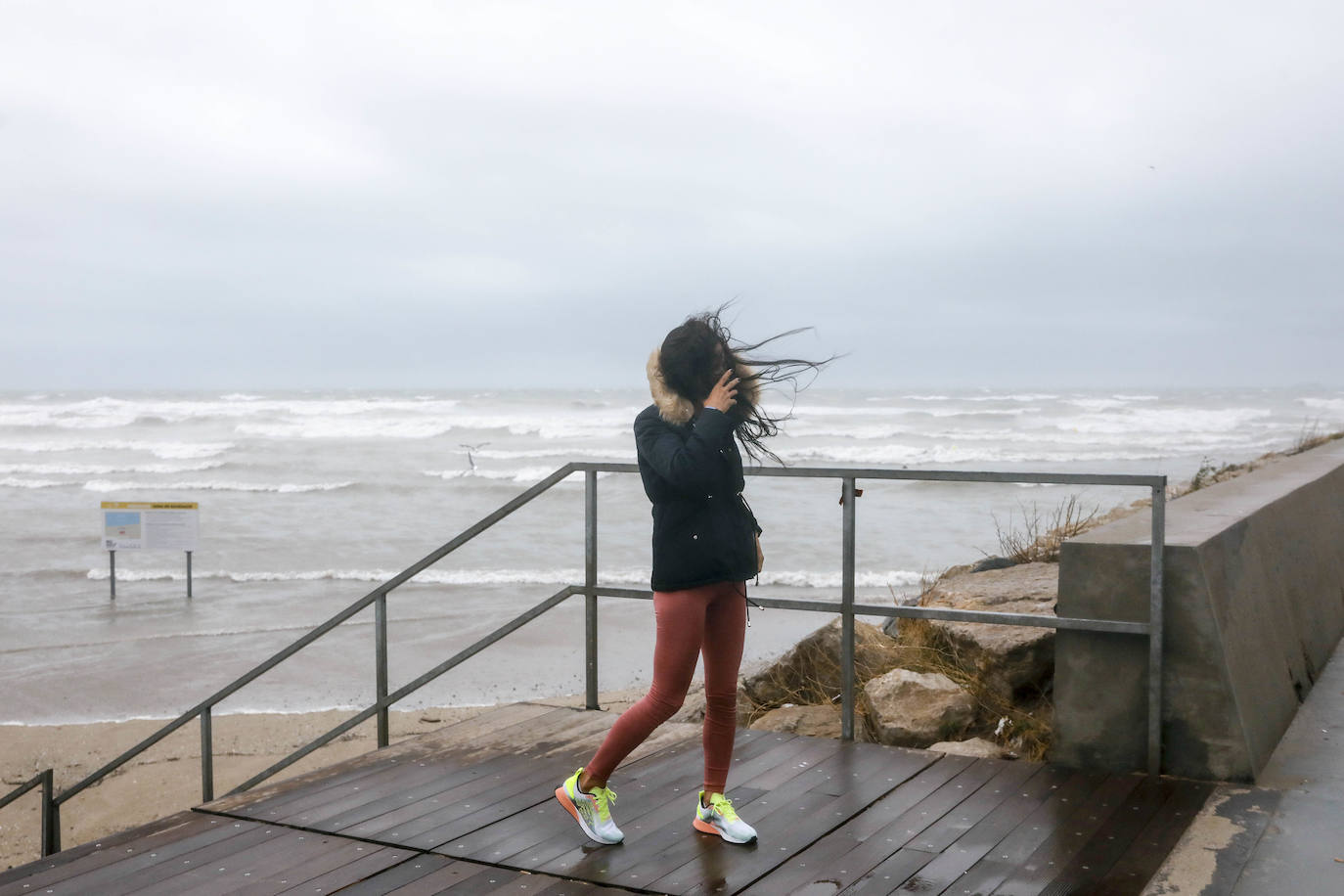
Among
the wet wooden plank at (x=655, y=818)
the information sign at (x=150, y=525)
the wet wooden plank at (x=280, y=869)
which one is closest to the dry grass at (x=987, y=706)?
the wet wooden plank at (x=655, y=818)

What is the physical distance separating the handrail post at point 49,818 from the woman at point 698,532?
Answer: 9.70 ft

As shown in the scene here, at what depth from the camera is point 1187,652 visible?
3801mm

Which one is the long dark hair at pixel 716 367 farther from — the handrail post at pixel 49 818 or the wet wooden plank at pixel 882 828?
the handrail post at pixel 49 818

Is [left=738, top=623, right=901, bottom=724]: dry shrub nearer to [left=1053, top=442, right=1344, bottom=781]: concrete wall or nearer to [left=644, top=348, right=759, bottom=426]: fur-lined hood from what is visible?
[left=1053, top=442, right=1344, bottom=781]: concrete wall

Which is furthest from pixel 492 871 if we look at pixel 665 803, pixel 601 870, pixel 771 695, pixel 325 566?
pixel 325 566

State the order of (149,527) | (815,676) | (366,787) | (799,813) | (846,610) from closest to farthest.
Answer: (799,813)
(366,787)
(846,610)
(815,676)
(149,527)

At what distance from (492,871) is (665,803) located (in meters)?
0.78

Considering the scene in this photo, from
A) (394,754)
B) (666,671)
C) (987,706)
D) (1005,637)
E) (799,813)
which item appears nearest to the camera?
(666,671)

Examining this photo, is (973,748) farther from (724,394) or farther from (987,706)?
(724,394)

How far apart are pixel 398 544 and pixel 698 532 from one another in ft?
49.7

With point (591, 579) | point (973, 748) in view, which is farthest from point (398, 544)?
point (973, 748)

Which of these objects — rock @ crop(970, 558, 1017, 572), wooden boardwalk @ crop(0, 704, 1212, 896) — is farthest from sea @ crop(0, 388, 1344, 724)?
wooden boardwalk @ crop(0, 704, 1212, 896)

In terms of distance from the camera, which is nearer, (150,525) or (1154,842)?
(1154,842)

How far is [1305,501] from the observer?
18.1 feet
